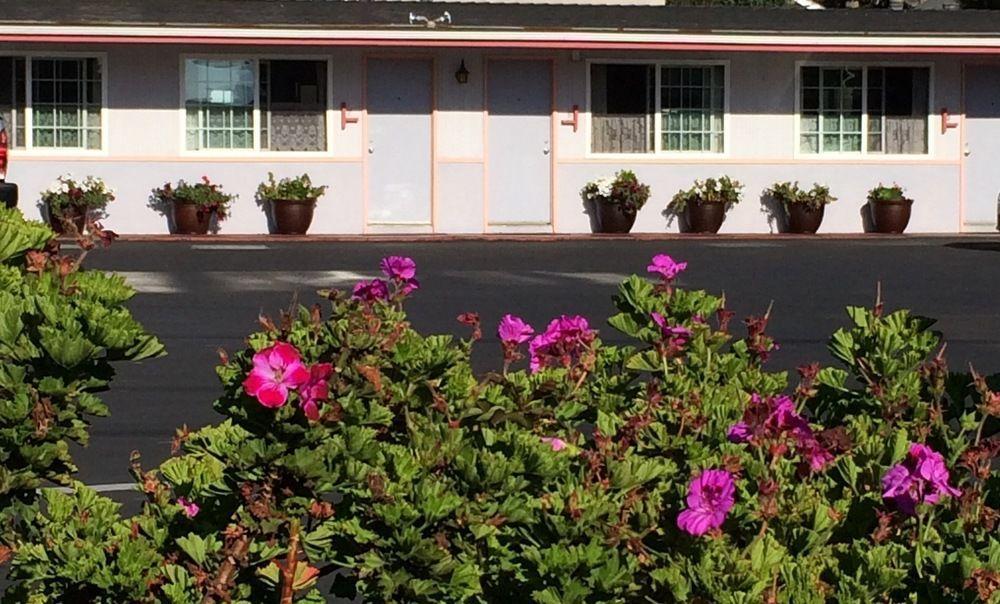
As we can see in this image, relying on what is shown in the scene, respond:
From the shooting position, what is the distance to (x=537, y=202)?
30.3 metres

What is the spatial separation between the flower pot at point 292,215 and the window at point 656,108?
4609 mm

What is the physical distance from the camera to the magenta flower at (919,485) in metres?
3.80

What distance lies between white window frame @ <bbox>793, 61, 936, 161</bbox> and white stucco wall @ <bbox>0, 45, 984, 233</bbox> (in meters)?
0.06

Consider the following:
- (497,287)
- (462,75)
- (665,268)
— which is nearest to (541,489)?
(665,268)

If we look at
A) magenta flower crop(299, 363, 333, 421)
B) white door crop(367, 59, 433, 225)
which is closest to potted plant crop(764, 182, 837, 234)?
white door crop(367, 59, 433, 225)

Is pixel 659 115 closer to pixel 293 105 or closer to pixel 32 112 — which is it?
pixel 293 105

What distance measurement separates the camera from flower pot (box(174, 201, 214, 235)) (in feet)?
93.9

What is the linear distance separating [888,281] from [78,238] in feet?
Answer: 56.0

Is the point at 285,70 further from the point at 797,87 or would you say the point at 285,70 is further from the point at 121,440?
the point at 121,440

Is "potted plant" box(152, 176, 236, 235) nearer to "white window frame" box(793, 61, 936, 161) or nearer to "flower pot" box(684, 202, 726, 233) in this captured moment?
"flower pot" box(684, 202, 726, 233)

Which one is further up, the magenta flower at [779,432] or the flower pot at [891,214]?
the flower pot at [891,214]

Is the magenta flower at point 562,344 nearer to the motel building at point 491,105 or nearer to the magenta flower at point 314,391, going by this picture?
the magenta flower at point 314,391

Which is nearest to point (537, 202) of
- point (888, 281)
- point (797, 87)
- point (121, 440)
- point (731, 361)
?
point (797, 87)

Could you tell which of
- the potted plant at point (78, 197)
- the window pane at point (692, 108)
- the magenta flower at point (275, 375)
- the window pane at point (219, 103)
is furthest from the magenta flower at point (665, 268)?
the window pane at point (692, 108)
